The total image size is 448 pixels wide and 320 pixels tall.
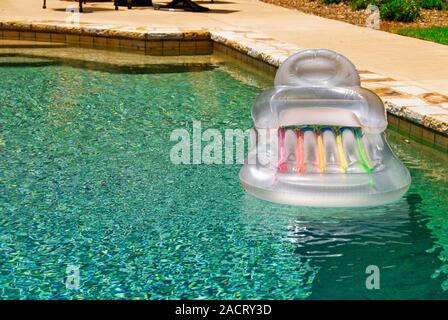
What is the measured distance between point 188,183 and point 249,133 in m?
1.52

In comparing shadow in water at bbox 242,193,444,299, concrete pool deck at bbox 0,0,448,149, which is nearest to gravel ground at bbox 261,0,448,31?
concrete pool deck at bbox 0,0,448,149

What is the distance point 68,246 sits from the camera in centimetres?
566

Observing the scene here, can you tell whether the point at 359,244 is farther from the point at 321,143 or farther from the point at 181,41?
the point at 181,41

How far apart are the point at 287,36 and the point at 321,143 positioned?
6.81m

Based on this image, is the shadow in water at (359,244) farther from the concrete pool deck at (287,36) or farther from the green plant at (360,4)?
the green plant at (360,4)

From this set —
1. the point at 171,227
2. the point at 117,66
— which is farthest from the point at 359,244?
the point at 117,66

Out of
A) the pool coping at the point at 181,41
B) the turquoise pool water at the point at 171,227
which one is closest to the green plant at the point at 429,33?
the pool coping at the point at 181,41

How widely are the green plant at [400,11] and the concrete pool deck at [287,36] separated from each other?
3.33ft

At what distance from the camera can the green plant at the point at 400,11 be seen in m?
15.3

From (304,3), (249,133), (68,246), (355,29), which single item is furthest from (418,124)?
(304,3)

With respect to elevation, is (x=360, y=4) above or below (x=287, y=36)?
above

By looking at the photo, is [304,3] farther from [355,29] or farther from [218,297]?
[218,297]

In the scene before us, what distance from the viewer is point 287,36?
13188 mm

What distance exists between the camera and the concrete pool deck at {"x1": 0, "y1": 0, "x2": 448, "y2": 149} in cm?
877
